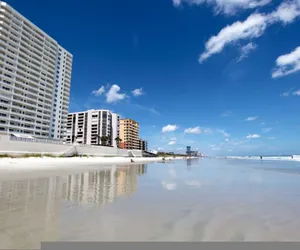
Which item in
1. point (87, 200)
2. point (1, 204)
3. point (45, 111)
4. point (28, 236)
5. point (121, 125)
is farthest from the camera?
point (121, 125)

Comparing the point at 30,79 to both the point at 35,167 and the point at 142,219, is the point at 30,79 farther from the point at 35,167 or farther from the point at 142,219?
the point at 142,219

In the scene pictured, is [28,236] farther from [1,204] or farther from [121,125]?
[121,125]

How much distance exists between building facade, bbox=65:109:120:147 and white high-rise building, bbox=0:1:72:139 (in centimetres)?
4685

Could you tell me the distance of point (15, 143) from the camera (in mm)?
41406

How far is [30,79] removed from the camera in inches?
3241

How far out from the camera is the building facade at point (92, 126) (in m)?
147

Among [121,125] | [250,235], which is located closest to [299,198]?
[250,235]

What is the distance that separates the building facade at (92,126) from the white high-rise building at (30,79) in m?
46.9

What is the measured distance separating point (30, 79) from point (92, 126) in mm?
68933

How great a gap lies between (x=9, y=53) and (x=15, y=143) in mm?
47991

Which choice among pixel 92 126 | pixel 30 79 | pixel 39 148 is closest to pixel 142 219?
pixel 39 148

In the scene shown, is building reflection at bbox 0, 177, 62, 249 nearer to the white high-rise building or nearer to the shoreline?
the shoreline

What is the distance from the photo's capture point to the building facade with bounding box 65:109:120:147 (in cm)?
14662

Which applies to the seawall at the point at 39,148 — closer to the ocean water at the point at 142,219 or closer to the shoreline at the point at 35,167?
the shoreline at the point at 35,167
